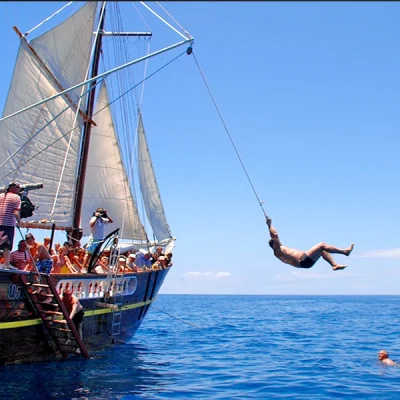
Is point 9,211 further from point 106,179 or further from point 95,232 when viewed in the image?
point 106,179

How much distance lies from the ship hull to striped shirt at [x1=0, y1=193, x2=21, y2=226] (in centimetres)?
182

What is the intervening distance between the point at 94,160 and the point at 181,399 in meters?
17.6

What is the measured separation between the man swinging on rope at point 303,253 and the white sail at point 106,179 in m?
16.9

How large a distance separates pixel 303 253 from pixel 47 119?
47.5ft

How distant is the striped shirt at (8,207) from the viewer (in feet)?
39.7

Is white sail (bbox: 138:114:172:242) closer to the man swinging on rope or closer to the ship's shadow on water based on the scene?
the ship's shadow on water

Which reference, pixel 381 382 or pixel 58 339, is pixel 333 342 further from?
pixel 58 339

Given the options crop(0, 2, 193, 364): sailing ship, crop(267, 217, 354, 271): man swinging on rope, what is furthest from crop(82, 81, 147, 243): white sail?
crop(267, 217, 354, 271): man swinging on rope

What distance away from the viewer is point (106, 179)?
1075 inches

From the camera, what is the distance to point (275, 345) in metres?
22.7

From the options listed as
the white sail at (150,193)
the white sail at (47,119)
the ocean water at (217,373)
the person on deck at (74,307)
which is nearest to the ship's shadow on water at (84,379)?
the ocean water at (217,373)

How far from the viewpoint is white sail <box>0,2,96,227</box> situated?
68.4 ft

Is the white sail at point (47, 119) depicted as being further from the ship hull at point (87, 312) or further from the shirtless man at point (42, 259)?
the shirtless man at point (42, 259)

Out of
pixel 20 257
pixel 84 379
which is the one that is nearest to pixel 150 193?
pixel 20 257
